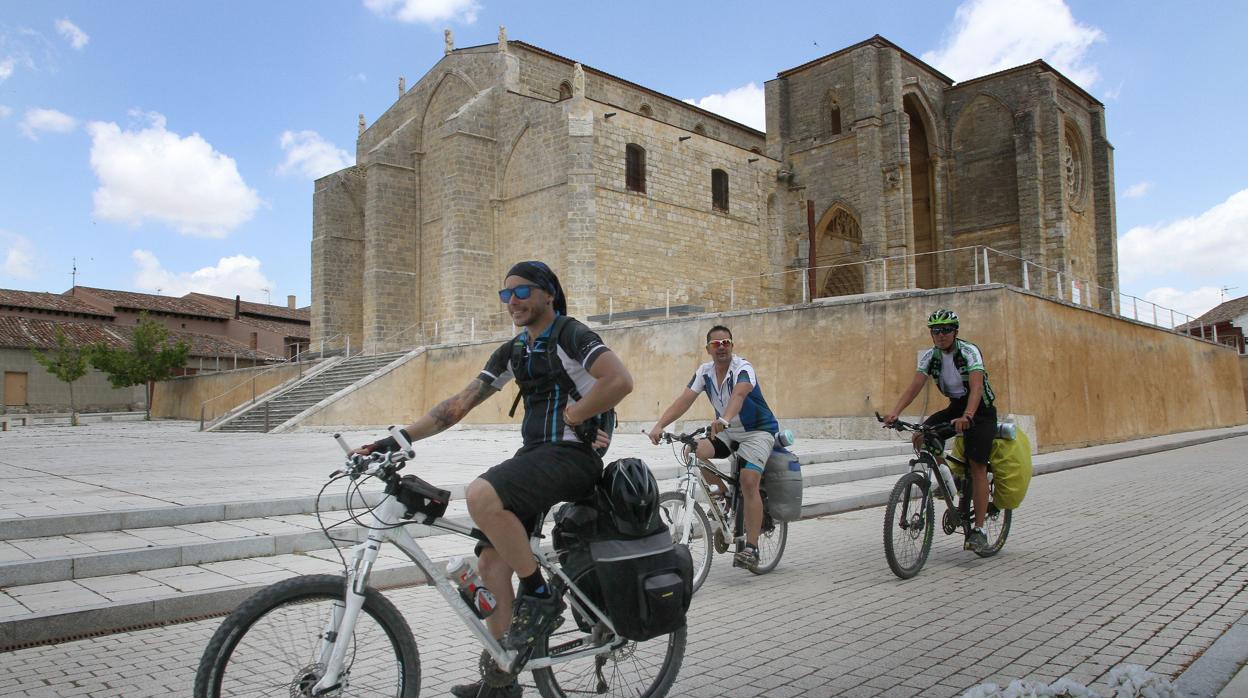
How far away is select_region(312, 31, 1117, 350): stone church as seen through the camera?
27547 millimetres

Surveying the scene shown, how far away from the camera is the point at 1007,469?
19.4 feet

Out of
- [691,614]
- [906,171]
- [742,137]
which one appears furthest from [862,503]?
[742,137]

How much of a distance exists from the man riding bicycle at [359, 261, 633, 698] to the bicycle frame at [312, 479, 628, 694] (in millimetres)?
75

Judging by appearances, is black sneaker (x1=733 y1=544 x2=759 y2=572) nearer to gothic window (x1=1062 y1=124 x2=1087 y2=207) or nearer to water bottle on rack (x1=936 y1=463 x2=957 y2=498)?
water bottle on rack (x1=936 y1=463 x2=957 y2=498)

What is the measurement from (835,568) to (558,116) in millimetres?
23375

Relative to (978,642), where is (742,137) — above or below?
above

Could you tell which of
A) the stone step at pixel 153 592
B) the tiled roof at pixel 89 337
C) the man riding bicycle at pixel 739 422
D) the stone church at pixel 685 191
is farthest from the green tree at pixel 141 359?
the man riding bicycle at pixel 739 422

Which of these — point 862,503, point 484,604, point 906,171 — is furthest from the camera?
A: point 906,171

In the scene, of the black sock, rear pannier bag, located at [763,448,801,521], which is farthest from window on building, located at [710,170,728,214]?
the black sock

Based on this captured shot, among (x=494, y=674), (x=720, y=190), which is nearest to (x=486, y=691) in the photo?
(x=494, y=674)

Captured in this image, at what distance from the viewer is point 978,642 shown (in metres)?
3.95

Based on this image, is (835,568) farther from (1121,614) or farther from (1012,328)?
(1012,328)

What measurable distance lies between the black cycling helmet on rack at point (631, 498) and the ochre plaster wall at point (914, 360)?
44.7 ft

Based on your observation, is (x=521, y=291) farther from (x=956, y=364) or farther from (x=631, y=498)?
(x=956, y=364)
